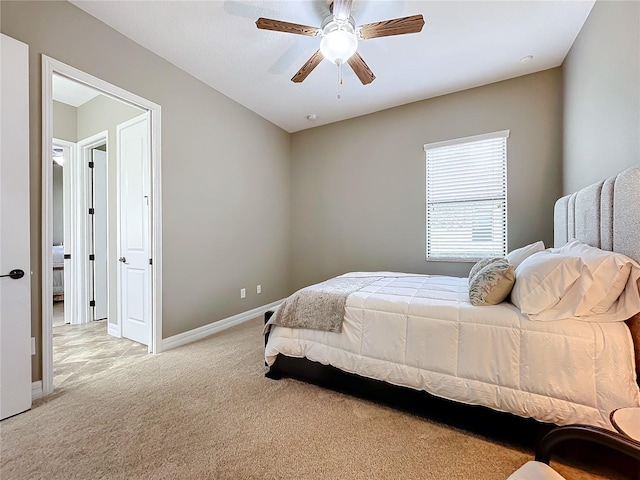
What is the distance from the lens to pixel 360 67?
2.37m

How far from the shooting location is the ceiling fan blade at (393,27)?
6.04 feet

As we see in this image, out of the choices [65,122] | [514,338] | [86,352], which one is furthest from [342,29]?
[65,122]

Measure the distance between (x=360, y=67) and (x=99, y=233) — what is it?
3969 mm

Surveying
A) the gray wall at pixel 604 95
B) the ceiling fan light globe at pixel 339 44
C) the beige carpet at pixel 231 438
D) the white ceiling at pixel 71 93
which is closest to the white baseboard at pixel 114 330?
the beige carpet at pixel 231 438

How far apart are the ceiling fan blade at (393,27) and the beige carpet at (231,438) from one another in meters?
2.60

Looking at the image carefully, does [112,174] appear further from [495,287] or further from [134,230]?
[495,287]

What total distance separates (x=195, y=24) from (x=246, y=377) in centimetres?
299

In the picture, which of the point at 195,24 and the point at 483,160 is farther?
the point at 483,160

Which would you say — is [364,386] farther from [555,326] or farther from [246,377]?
[555,326]

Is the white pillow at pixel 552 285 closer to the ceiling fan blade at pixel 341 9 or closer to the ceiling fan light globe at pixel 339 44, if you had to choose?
the ceiling fan light globe at pixel 339 44

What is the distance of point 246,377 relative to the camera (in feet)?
7.40

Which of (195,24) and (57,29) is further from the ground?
(195,24)

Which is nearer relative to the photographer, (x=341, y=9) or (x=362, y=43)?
(x=341, y=9)

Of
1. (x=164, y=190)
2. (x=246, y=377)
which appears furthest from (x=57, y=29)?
(x=246, y=377)
